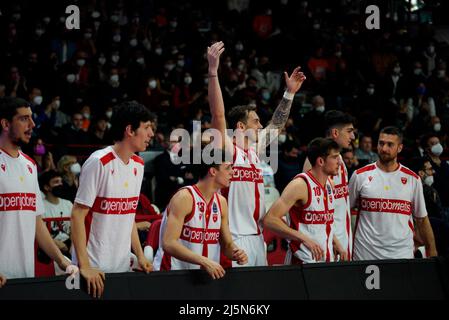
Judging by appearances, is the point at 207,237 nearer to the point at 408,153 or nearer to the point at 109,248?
the point at 109,248

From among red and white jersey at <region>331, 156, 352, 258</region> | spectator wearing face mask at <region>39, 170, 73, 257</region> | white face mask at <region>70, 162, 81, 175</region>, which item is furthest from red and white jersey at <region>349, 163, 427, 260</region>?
white face mask at <region>70, 162, 81, 175</region>

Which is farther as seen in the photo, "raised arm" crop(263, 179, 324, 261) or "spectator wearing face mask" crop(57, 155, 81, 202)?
"spectator wearing face mask" crop(57, 155, 81, 202)

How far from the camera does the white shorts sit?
723cm

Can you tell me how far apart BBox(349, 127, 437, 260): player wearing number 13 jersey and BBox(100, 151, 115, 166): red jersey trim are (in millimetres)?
2923

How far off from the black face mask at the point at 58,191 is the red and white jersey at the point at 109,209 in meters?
4.36

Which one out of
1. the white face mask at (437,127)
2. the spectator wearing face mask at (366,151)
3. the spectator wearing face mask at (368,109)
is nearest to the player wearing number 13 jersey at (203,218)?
the spectator wearing face mask at (366,151)

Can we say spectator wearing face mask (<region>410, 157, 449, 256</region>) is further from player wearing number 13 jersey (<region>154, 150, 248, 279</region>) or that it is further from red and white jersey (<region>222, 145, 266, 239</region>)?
player wearing number 13 jersey (<region>154, 150, 248, 279</region>)

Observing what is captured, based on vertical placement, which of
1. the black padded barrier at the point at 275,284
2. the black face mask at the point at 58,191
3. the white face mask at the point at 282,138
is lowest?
the black padded barrier at the point at 275,284

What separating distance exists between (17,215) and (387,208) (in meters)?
3.62

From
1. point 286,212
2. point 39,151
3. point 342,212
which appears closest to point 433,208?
point 342,212

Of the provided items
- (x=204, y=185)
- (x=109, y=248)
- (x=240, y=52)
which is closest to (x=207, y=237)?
(x=204, y=185)

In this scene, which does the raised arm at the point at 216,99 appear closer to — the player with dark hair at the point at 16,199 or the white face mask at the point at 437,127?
the player with dark hair at the point at 16,199

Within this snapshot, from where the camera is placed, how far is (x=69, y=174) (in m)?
10.8

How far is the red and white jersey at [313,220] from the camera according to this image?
23.1 ft
